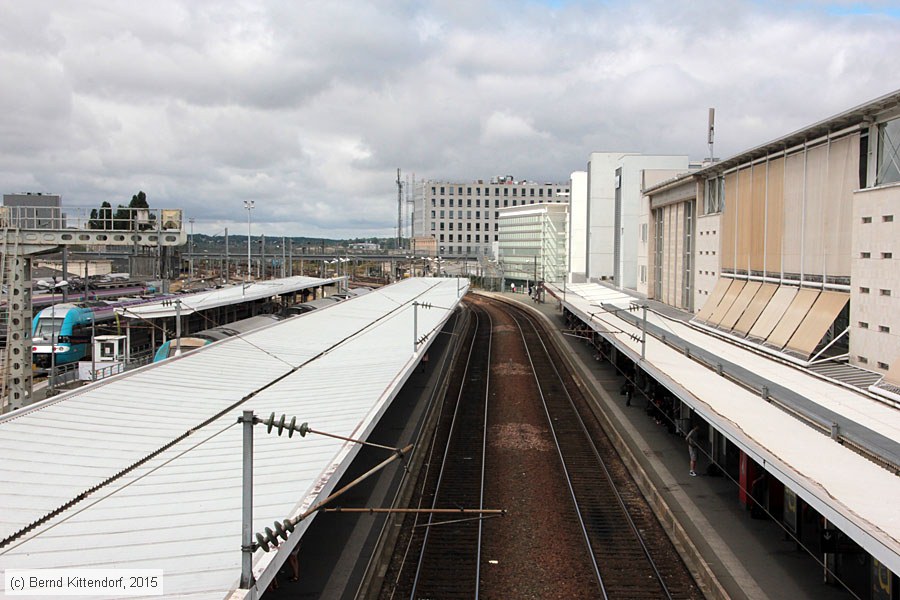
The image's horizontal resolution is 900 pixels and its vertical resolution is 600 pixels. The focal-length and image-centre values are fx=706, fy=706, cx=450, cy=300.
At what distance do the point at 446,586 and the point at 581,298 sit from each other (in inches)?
1438

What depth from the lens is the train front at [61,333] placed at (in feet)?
96.1

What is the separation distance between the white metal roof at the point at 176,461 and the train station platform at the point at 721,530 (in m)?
6.39

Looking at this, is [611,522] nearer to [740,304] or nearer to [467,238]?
[740,304]

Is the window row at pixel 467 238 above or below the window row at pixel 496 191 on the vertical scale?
below

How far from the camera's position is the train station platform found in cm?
1116

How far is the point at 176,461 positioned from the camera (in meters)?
10.6

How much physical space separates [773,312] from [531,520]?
12.3 meters

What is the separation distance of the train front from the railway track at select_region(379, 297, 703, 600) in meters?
16.1

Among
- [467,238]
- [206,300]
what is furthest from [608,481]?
[467,238]

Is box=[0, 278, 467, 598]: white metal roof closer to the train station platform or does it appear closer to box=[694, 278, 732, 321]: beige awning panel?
the train station platform

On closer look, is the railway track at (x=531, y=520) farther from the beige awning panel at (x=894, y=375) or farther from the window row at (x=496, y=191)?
the window row at (x=496, y=191)

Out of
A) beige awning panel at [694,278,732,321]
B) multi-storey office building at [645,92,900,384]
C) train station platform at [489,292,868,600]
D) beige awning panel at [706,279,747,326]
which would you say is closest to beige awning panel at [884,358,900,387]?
multi-storey office building at [645,92,900,384]

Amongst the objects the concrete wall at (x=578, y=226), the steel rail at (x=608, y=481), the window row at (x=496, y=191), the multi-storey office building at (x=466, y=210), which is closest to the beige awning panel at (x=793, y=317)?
the steel rail at (x=608, y=481)

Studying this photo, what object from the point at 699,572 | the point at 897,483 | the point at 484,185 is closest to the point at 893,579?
the point at 897,483
